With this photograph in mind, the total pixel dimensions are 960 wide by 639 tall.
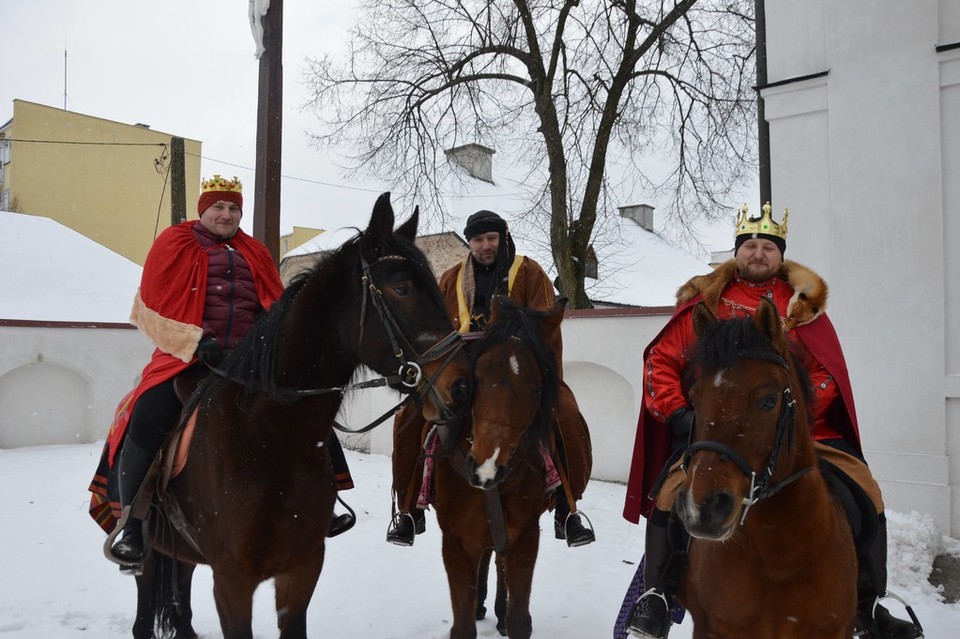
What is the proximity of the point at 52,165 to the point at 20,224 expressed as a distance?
11084 mm

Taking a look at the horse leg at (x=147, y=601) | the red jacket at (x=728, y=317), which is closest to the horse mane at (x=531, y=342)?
the red jacket at (x=728, y=317)

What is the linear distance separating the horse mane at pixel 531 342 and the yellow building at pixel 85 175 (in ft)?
83.9

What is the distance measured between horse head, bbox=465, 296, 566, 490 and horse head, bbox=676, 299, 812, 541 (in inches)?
35.4

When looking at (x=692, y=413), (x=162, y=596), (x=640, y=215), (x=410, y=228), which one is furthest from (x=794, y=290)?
(x=640, y=215)

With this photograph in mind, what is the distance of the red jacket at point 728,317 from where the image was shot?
3.02 metres

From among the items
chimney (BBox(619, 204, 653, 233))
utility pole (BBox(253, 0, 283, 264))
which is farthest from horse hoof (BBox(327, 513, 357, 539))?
chimney (BBox(619, 204, 653, 233))

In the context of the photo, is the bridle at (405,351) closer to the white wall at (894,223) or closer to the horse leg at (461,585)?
the horse leg at (461,585)

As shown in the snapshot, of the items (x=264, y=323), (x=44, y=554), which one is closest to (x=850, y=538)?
(x=264, y=323)

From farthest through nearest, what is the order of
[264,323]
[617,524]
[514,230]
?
[514,230], [617,524], [264,323]

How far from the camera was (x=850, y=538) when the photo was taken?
253 cm

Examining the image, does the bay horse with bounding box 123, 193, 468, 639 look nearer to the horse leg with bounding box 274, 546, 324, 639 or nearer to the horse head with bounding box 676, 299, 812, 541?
the horse leg with bounding box 274, 546, 324, 639

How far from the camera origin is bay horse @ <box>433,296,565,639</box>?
3041 mm

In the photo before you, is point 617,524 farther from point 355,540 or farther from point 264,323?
point 264,323

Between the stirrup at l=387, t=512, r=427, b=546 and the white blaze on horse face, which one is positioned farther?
the stirrup at l=387, t=512, r=427, b=546
